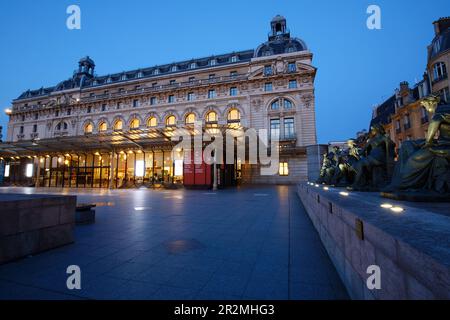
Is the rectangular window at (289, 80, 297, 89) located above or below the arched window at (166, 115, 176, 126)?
above

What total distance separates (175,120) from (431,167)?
35808 mm

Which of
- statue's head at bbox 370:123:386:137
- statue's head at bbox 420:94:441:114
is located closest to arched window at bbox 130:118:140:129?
statue's head at bbox 370:123:386:137

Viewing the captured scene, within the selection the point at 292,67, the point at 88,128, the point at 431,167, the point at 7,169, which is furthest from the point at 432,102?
the point at 7,169

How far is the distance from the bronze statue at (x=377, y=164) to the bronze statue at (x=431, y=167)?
2092mm

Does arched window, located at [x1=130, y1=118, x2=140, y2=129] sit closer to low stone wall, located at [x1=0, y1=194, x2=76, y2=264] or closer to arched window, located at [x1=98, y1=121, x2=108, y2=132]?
arched window, located at [x1=98, y1=121, x2=108, y2=132]

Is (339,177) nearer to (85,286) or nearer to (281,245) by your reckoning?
(281,245)

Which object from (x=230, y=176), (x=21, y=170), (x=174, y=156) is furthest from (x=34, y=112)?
(x=230, y=176)

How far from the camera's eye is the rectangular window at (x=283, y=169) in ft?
102

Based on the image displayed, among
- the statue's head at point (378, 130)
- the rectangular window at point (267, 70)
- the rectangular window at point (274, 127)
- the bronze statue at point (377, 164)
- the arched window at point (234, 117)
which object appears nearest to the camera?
the bronze statue at point (377, 164)

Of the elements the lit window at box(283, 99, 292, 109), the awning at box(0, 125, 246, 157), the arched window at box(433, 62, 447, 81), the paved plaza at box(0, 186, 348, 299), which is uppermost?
the arched window at box(433, 62, 447, 81)

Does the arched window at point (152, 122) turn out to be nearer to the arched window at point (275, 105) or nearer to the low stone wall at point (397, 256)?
the arched window at point (275, 105)

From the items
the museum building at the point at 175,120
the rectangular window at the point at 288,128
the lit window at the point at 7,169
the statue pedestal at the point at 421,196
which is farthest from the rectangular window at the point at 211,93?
the lit window at the point at 7,169

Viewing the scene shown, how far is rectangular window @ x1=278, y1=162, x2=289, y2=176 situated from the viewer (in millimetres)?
31166

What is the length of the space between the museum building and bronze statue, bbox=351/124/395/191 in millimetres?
15164
